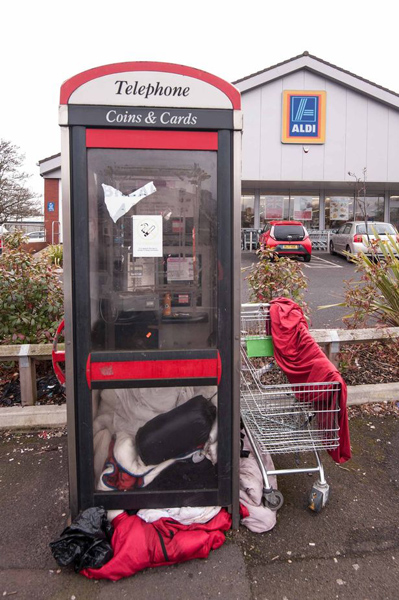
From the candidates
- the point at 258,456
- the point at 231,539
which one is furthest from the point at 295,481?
the point at 231,539

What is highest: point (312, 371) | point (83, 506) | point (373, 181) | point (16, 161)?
point (16, 161)

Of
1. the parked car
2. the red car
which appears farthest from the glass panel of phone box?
the red car

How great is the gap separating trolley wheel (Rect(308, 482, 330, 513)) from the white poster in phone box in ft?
5.78

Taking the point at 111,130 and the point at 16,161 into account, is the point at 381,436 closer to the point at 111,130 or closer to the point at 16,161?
the point at 111,130

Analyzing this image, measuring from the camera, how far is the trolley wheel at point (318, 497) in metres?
2.77

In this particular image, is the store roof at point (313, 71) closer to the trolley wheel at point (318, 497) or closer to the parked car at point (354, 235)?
the parked car at point (354, 235)

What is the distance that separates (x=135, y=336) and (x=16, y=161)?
30197 millimetres

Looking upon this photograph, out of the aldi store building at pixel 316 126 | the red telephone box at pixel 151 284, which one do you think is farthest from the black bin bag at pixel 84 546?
the aldi store building at pixel 316 126

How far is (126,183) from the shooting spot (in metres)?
2.48

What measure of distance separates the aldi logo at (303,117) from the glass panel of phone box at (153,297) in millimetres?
16883

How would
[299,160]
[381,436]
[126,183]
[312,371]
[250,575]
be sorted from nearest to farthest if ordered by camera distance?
[250,575] < [126,183] < [312,371] < [381,436] < [299,160]

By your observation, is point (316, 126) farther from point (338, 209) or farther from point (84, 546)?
point (84, 546)

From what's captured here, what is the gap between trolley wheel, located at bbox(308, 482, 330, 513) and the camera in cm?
277

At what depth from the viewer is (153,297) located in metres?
2.58
